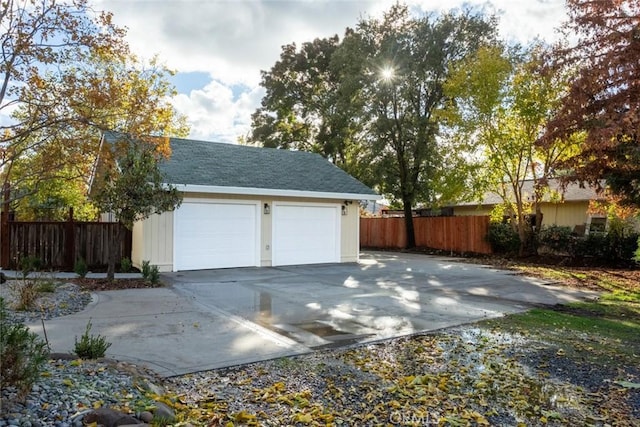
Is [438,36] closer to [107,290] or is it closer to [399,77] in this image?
[399,77]

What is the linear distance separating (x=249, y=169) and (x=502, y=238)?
11171 mm

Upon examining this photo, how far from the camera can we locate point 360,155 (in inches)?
944

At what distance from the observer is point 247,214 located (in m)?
13.5

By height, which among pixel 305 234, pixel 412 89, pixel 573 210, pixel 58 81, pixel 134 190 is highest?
pixel 412 89

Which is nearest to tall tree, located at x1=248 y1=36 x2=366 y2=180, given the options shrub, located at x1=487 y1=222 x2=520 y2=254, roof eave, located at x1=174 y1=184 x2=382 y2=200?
shrub, located at x1=487 y1=222 x2=520 y2=254

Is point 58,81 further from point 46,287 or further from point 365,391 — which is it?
point 365,391

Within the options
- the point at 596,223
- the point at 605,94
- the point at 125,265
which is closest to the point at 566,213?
the point at 596,223

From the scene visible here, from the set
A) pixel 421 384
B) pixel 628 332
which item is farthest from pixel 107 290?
pixel 628 332

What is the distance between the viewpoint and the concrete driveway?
511 cm

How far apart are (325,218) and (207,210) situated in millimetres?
4233

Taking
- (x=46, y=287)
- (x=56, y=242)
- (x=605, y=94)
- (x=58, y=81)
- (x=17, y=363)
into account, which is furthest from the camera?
(x=56, y=242)

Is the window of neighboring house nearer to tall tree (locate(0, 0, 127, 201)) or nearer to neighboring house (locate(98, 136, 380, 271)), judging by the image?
neighboring house (locate(98, 136, 380, 271))

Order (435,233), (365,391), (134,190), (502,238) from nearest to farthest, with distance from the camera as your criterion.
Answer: (365,391), (134,190), (502,238), (435,233)

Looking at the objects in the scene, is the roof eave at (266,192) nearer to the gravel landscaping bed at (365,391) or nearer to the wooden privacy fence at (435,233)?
the wooden privacy fence at (435,233)
